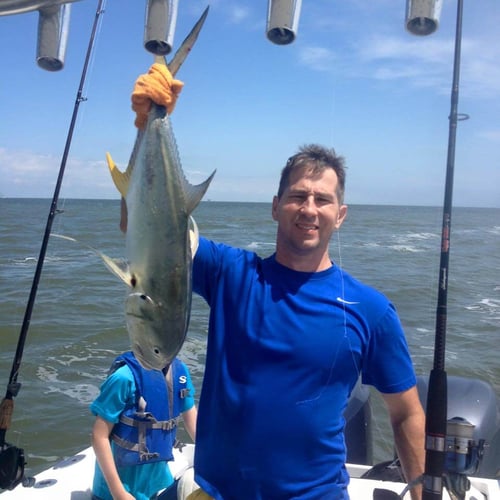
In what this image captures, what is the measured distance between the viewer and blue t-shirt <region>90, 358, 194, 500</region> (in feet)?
9.45

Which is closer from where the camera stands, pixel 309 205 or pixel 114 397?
pixel 309 205

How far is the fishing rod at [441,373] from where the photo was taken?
243 cm

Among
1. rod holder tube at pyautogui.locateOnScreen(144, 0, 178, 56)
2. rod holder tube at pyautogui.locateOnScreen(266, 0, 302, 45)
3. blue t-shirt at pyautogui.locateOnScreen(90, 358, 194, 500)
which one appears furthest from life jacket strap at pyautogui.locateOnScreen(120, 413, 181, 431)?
rod holder tube at pyautogui.locateOnScreen(266, 0, 302, 45)

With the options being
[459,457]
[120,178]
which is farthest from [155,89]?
[459,457]

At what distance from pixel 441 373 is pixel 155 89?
1935mm

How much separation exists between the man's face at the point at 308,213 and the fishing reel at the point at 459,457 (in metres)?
1.36

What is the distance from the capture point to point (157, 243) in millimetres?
1692

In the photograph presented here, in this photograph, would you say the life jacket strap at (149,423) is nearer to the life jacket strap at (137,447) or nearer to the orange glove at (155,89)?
the life jacket strap at (137,447)

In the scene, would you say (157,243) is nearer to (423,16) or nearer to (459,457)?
(423,16)

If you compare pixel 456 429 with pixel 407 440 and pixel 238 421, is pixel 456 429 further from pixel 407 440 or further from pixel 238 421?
pixel 238 421

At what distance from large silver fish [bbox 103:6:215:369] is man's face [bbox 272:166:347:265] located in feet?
1.44

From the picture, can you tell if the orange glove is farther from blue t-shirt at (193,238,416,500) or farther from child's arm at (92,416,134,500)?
child's arm at (92,416,134,500)

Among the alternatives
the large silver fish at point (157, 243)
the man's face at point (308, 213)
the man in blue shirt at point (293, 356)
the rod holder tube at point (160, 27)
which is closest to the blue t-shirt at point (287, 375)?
the man in blue shirt at point (293, 356)

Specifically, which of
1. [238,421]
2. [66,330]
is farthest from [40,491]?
[66,330]
